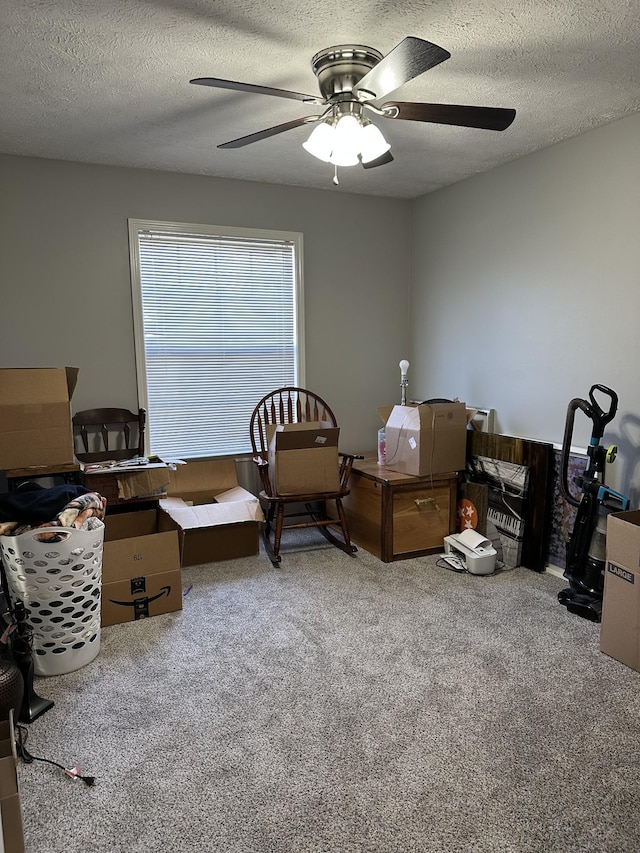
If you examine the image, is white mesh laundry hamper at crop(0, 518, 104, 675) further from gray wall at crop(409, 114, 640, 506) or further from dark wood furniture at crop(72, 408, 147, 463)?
gray wall at crop(409, 114, 640, 506)

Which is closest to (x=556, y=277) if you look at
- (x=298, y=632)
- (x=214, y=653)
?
(x=298, y=632)

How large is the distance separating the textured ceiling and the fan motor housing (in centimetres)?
3

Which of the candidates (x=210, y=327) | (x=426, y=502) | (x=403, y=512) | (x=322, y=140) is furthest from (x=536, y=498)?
(x=210, y=327)

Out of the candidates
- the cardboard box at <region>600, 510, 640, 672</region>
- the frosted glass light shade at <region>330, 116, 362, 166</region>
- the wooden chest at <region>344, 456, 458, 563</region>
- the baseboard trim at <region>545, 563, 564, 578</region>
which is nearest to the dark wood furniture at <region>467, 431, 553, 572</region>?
the baseboard trim at <region>545, 563, 564, 578</region>

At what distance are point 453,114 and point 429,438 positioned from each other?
1.89 metres

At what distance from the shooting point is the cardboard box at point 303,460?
11.0 ft

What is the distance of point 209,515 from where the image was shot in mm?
3475

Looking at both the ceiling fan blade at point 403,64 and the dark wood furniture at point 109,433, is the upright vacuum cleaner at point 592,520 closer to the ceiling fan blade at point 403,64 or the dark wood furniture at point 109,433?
the ceiling fan blade at point 403,64

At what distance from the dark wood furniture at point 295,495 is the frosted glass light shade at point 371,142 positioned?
1790 mm

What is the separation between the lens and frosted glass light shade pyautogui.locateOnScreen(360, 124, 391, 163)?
82.4 inches

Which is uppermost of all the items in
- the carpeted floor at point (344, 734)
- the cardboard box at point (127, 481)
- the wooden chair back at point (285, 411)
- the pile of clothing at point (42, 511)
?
the wooden chair back at point (285, 411)

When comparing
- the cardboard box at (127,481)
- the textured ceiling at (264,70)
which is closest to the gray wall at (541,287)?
the textured ceiling at (264,70)

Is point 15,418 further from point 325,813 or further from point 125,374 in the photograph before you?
point 325,813

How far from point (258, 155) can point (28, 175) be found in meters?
1.36
